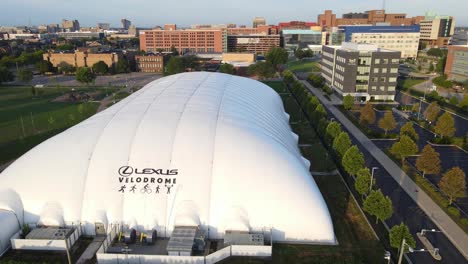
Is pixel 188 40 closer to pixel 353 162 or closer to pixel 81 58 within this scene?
pixel 81 58

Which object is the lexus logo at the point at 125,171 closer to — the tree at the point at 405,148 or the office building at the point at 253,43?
the tree at the point at 405,148

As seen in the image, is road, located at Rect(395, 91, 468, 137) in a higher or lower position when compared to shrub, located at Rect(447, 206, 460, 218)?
higher

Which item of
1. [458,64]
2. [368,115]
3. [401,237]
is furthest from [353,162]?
[458,64]

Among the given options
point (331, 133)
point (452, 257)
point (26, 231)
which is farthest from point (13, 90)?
point (452, 257)

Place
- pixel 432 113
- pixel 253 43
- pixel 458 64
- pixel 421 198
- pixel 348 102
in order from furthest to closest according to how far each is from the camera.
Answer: pixel 253 43, pixel 458 64, pixel 348 102, pixel 432 113, pixel 421 198

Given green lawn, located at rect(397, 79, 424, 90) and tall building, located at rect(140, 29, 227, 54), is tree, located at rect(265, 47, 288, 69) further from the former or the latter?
tall building, located at rect(140, 29, 227, 54)

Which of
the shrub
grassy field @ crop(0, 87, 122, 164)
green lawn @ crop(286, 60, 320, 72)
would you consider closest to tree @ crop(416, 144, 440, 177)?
the shrub

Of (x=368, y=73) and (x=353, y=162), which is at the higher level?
(x=368, y=73)

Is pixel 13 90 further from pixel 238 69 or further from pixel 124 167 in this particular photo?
pixel 124 167
